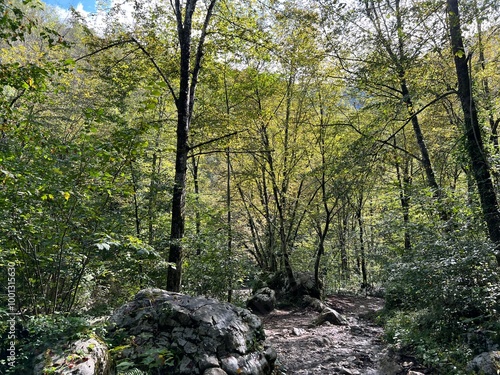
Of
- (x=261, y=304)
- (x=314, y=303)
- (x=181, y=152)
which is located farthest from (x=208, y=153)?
(x=314, y=303)

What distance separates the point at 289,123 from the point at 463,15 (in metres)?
8.62

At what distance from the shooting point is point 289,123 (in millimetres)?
→ 13469

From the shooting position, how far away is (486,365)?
381 centimetres

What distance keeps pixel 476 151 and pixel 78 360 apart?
714 cm

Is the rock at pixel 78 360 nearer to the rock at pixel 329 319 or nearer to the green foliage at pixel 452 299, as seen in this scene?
the green foliage at pixel 452 299

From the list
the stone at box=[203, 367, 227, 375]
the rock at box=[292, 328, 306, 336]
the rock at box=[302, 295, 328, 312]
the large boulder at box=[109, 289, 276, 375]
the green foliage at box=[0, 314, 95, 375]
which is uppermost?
the green foliage at box=[0, 314, 95, 375]

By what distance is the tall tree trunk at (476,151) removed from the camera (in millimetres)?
5422

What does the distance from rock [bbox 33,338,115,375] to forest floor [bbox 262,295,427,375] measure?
9.99 feet

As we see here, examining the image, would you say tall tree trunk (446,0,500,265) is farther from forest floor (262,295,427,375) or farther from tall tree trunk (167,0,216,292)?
tall tree trunk (167,0,216,292)

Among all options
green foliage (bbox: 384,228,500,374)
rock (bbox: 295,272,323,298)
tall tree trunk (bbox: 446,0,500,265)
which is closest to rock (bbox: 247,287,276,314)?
rock (bbox: 295,272,323,298)

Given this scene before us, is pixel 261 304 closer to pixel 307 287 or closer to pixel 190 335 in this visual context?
pixel 307 287

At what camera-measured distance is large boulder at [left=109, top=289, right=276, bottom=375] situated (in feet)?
12.6

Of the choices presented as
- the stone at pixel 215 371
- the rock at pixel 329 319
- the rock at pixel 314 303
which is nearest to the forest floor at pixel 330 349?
the rock at pixel 329 319

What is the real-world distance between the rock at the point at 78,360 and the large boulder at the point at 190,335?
571 millimetres
